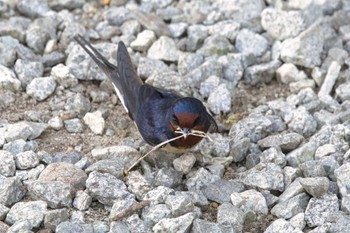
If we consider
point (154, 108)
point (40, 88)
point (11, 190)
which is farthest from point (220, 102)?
point (11, 190)

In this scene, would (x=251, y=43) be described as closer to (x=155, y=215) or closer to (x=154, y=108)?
(x=154, y=108)

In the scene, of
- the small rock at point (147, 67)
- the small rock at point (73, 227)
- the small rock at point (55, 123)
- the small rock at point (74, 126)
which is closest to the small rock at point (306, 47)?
the small rock at point (147, 67)

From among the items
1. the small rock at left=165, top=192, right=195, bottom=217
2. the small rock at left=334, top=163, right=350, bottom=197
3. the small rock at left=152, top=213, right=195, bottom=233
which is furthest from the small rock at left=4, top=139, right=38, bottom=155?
the small rock at left=334, top=163, right=350, bottom=197

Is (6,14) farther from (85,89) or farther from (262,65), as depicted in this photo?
(262,65)

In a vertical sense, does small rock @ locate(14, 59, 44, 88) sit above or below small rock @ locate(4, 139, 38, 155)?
above

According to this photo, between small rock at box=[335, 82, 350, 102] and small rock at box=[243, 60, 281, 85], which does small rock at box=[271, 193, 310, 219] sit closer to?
small rock at box=[335, 82, 350, 102]

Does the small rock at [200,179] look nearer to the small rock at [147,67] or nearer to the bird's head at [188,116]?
the bird's head at [188,116]
